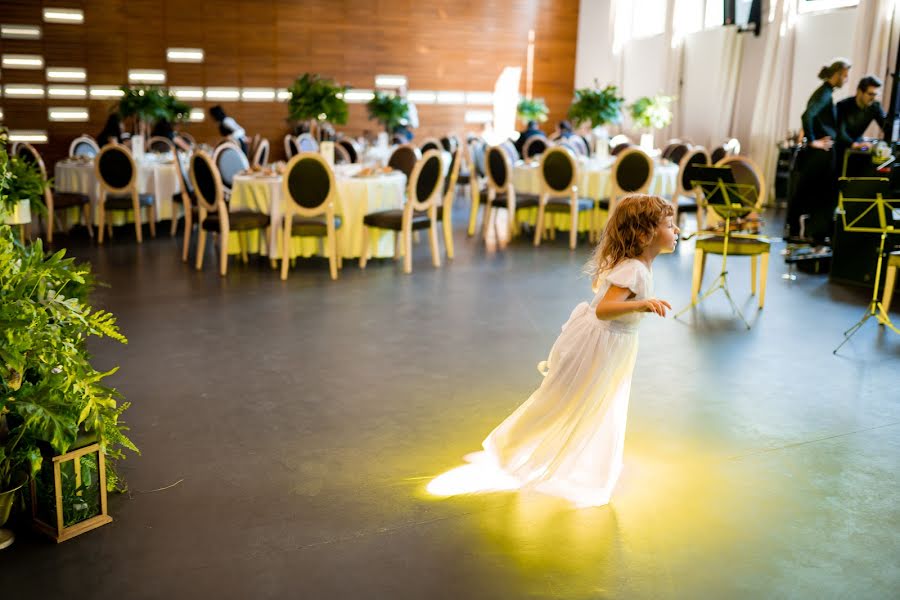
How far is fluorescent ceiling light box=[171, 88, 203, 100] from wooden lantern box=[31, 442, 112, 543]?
43.9 ft

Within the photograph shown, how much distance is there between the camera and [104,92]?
47.2 ft

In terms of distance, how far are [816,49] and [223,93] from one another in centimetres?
1007

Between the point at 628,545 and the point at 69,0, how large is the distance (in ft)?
48.1

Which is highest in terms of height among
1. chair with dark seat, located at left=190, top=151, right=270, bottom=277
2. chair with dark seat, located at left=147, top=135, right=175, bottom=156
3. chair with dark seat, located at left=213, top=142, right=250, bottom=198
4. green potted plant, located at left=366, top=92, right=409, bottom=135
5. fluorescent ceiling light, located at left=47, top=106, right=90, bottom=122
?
green potted plant, located at left=366, top=92, right=409, bottom=135

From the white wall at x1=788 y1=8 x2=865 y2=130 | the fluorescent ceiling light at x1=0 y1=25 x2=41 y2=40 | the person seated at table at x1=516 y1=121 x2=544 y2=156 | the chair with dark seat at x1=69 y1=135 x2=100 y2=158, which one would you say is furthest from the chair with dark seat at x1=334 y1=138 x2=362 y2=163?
the fluorescent ceiling light at x1=0 y1=25 x2=41 y2=40

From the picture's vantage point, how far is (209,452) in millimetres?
3334

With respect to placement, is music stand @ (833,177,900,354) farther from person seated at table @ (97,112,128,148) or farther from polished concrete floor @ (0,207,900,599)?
person seated at table @ (97,112,128,148)

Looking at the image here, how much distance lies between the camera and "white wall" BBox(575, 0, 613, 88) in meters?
16.9

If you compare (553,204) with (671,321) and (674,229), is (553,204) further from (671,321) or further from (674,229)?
(674,229)

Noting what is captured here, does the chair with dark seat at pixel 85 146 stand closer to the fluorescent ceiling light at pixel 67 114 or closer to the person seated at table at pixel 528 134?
the fluorescent ceiling light at pixel 67 114

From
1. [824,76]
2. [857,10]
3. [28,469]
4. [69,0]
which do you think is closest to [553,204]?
[824,76]

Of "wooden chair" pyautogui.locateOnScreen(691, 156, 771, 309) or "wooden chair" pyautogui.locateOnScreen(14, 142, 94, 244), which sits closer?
"wooden chair" pyautogui.locateOnScreen(691, 156, 771, 309)

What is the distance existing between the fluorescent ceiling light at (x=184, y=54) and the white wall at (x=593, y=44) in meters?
7.80

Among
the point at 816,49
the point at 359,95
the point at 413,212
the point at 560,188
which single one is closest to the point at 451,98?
the point at 359,95
